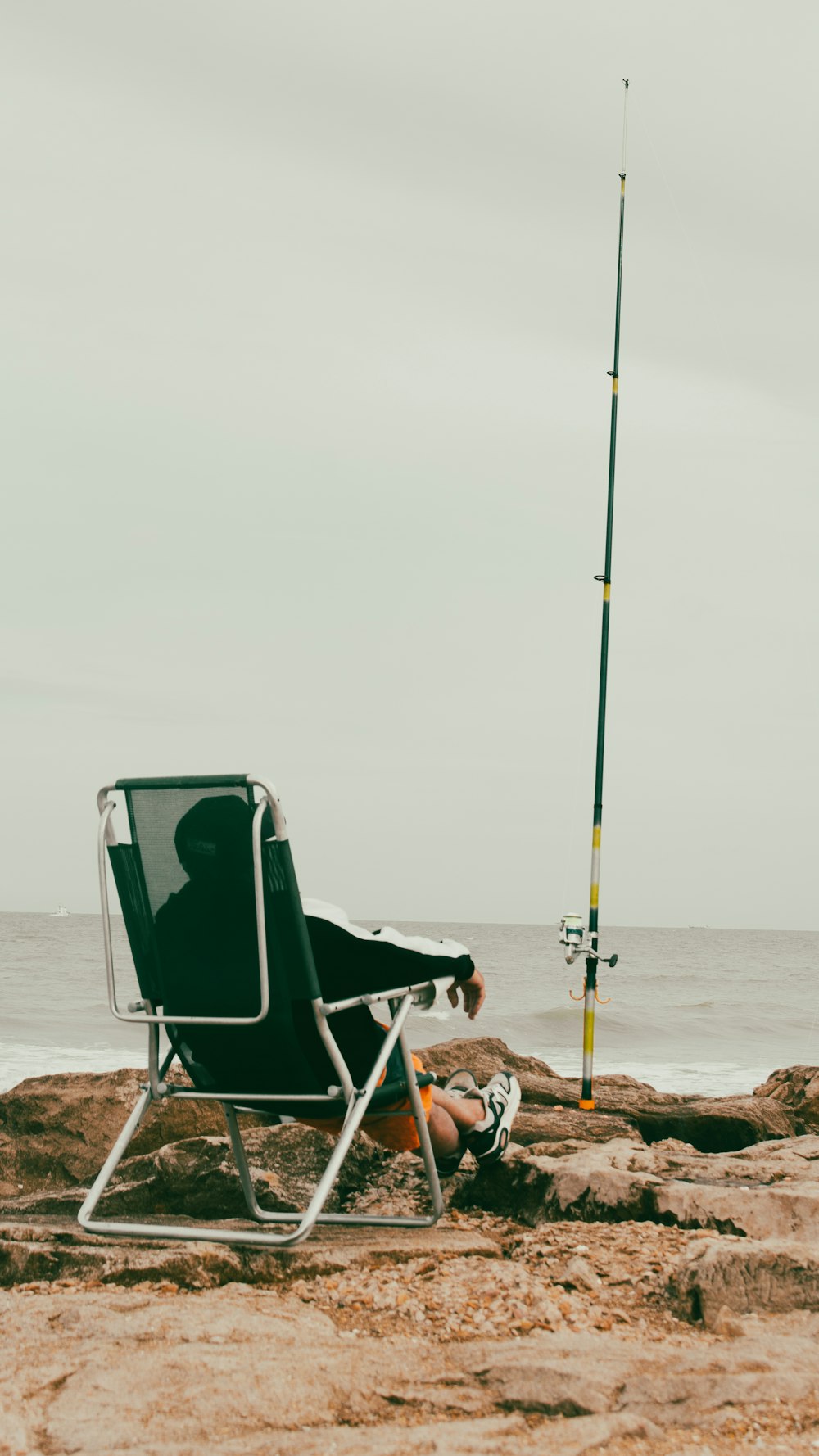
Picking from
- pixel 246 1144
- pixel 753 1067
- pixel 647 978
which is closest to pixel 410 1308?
pixel 246 1144

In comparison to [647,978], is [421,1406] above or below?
above

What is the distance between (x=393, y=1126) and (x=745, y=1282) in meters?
1.05

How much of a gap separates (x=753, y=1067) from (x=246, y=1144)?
32.2ft

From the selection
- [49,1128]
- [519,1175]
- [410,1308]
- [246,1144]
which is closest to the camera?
[410,1308]

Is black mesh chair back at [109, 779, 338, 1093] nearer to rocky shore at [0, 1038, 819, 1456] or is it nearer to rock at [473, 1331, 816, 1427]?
rocky shore at [0, 1038, 819, 1456]

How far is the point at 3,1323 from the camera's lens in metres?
2.54

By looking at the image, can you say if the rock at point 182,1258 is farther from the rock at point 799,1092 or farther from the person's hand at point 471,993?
the rock at point 799,1092

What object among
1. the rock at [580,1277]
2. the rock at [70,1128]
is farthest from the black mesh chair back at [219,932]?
the rock at [70,1128]

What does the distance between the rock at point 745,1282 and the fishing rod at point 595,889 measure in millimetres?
2654

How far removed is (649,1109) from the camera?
18.9 feet

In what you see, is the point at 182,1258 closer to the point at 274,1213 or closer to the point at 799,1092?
the point at 274,1213

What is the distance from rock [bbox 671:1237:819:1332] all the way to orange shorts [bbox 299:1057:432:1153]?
0.84m

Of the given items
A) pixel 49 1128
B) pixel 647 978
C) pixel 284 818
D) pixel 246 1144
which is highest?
pixel 284 818

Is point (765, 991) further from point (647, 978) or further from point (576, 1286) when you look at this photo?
point (576, 1286)
